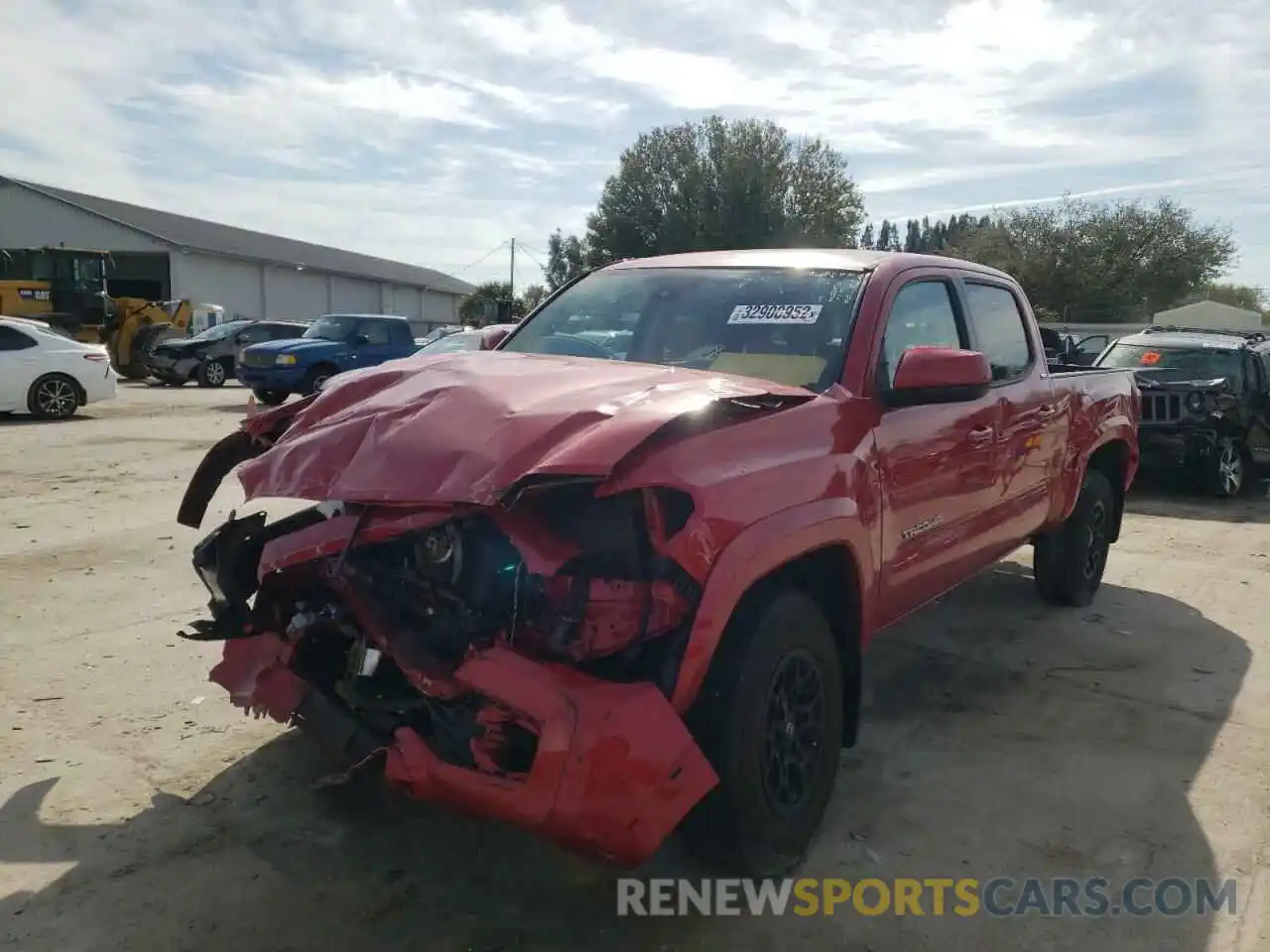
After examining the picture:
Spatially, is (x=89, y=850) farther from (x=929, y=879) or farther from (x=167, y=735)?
(x=929, y=879)

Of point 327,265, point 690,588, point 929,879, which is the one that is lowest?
point 929,879

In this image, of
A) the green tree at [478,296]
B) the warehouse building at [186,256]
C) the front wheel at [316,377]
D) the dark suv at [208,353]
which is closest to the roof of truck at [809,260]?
the front wheel at [316,377]

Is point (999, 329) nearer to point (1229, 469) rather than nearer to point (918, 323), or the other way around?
point (918, 323)

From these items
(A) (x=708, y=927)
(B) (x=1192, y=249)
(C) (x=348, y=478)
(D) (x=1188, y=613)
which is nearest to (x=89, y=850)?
(C) (x=348, y=478)

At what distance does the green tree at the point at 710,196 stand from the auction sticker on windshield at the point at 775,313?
43778 millimetres

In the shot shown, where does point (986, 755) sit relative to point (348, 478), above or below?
below

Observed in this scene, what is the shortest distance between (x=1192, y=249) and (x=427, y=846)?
50.8 meters

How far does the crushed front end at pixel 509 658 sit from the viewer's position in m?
2.47

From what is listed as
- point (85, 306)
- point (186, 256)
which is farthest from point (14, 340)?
point (186, 256)

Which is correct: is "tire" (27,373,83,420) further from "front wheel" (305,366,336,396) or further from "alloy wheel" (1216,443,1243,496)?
"alloy wheel" (1216,443,1243,496)

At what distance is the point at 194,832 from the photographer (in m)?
3.32

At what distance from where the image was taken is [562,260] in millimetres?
55781

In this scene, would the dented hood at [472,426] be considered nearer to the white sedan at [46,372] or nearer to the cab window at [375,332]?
the white sedan at [46,372]

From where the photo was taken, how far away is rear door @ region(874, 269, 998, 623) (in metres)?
3.66
